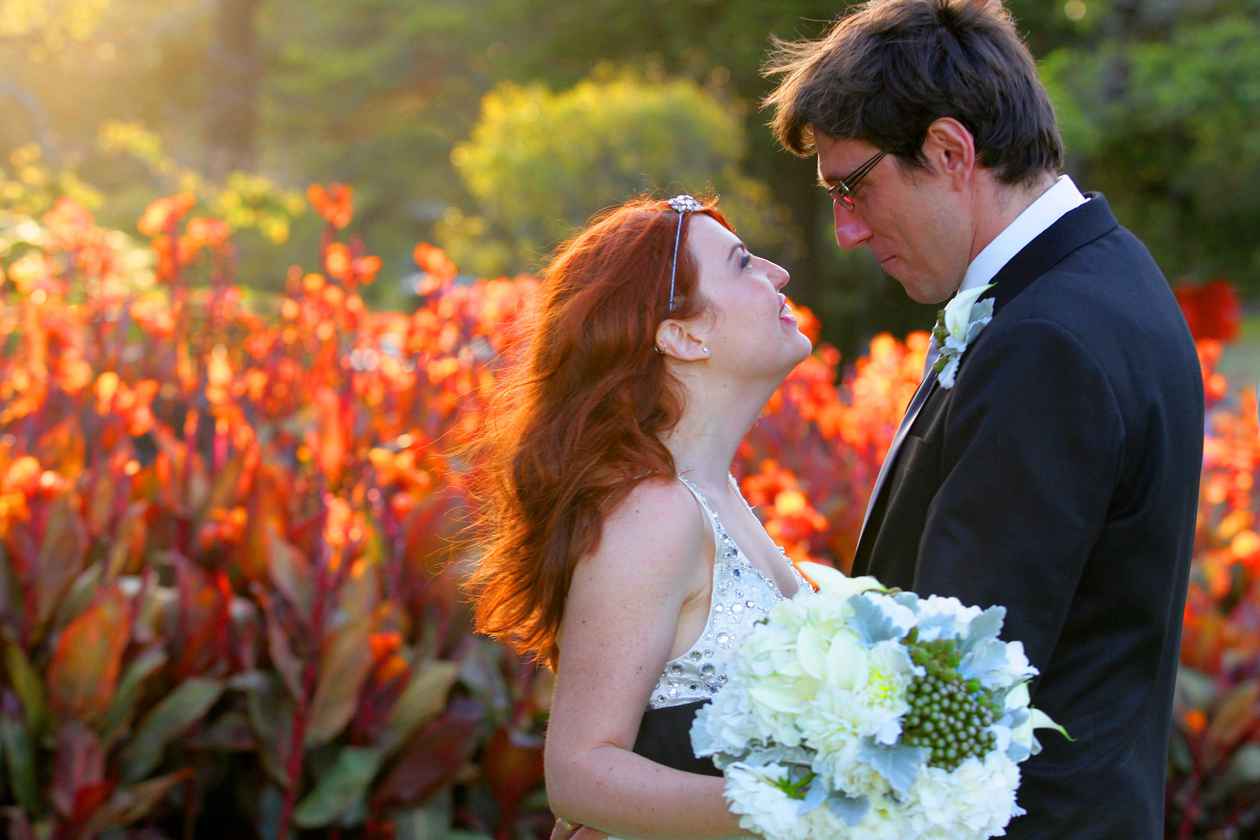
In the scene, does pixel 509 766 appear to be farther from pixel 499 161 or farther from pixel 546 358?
pixel 499 161

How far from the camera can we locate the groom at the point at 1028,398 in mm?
1932

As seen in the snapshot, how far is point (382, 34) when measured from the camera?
26.9 metres

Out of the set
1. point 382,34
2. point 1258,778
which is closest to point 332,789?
point 1258,778

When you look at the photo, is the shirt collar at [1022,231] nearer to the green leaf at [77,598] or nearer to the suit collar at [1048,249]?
the suit collar at [1048,249]

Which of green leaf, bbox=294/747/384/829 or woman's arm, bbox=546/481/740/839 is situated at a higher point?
woman's arm, bbox=546/481/740/839

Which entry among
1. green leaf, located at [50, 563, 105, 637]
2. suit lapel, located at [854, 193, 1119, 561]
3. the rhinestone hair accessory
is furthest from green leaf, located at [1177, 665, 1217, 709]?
green leaf, located at [50, 563, 105, 637]

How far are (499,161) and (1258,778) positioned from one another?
30.4 ft

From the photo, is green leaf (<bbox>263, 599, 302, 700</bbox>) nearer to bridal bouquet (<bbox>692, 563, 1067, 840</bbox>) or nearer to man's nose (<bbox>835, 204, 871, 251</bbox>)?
man's nose (<bbox>835, 204, 871, 251</bbox>)

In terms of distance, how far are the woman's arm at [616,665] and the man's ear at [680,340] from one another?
1.09 feet

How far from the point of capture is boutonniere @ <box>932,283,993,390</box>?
2156mm

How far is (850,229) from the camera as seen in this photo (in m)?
2.55

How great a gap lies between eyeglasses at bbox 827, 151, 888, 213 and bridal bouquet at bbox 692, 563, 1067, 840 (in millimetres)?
872

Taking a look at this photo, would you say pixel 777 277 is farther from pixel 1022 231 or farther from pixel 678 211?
pixel 1022 231

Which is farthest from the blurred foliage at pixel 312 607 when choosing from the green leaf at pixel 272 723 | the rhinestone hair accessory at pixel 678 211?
the rhinestone hair accessory at pixel 678 211
